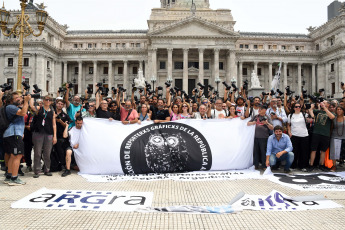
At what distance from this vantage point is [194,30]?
156 feet

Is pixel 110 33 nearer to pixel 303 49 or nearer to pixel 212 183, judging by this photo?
pixel 303 49

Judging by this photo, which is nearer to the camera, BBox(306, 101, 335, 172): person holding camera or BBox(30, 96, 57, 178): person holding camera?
BBox(30, 96, 57, 178): person holding camera

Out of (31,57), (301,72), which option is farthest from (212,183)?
(301,72)

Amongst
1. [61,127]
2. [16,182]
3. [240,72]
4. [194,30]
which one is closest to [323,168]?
[61,127]

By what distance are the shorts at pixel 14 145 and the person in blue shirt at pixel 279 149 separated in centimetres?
701

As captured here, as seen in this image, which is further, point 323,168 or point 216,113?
point 216,113

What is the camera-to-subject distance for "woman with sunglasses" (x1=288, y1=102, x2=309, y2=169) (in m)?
9.05

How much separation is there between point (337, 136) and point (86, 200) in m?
8.05

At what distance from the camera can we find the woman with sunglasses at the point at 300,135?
29.7 ft

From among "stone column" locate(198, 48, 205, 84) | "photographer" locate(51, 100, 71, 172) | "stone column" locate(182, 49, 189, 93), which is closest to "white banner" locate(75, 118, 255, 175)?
"photographer" locate(51, 100, 71, 172)

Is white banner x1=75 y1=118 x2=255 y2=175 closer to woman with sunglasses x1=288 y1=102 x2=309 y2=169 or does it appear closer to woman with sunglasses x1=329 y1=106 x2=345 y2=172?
woman with sunglasses x1=288 y1=102 x2=309 y2=169

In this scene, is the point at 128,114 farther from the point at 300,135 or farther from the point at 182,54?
the point at 182,54

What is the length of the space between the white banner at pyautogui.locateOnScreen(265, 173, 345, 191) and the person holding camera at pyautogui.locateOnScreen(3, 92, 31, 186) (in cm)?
679

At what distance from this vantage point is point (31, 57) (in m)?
47.3
